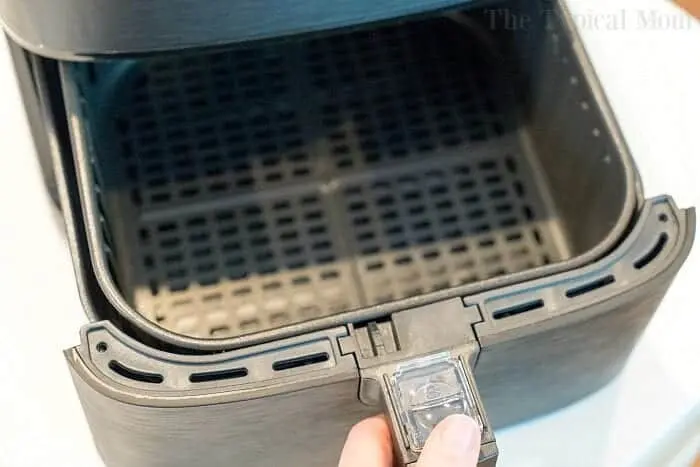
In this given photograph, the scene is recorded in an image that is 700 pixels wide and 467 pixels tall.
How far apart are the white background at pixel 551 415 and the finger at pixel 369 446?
0.15 metres

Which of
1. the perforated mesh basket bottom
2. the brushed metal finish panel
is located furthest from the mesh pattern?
the brushed metal finish panel

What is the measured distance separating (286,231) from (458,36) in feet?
0.70

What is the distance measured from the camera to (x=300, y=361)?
0.50 meters

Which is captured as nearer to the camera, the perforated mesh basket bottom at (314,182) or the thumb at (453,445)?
the thumb at (453,445)

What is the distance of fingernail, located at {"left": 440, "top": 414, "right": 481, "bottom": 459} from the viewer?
44 cm

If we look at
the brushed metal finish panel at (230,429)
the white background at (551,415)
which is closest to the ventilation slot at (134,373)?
the brushed metal finish panel at (230,429)

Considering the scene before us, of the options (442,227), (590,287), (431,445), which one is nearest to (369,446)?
(431,445)

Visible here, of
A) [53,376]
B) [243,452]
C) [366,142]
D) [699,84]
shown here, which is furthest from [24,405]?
[699,84]

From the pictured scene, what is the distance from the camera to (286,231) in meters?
0.70

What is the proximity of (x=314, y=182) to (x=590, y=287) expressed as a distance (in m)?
0.26

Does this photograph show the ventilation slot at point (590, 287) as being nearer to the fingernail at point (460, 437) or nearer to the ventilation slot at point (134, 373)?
the fingernail at point (460, 437)

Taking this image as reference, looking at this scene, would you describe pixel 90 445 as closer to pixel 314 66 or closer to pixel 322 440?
pixel 322 440

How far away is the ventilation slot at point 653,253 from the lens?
53 cm

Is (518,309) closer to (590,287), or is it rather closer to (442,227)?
(590,287)
